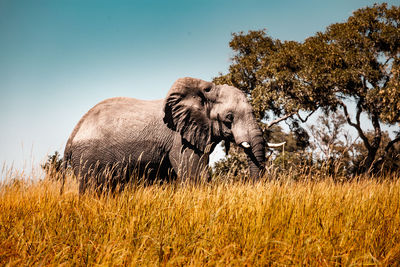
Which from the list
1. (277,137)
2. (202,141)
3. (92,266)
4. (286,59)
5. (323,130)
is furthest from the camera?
(277,137)

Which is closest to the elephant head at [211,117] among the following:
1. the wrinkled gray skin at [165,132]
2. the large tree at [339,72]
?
the wrinkled gray skin at [165,132]

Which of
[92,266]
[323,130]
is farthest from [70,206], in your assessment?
[323,130]

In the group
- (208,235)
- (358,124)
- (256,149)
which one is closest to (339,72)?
(358,124)

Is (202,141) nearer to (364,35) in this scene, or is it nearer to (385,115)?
(385,115)

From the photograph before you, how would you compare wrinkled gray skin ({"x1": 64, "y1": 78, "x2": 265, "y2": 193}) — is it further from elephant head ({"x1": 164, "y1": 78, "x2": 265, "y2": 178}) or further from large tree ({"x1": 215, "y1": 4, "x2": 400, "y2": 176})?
large tree ({"x1": 215, "y1": 4, "x2": 400, "y2": 176})

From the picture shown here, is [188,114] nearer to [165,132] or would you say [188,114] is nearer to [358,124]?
[165,132]

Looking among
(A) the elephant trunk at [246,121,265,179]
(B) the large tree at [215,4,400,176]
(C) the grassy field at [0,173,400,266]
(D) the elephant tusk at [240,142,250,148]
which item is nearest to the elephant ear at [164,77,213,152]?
(D) the elephant tusk at [240,142,250,148]

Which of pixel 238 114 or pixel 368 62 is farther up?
pixel 368 62

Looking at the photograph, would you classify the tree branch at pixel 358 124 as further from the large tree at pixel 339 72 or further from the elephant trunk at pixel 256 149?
the elephant trunk at pixel 256 149

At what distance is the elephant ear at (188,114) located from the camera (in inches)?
276

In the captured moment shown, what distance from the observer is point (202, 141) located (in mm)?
7027

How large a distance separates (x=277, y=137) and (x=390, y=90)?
1627 cm

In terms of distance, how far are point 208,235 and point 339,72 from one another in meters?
14.1

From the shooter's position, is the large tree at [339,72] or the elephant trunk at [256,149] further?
the large tree at [339,72]
